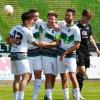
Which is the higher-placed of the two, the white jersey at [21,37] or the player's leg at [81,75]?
the white jersey at [21,37]

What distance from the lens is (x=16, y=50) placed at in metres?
12.7

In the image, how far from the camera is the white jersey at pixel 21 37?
12680 mm

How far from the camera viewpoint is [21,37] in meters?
12.7

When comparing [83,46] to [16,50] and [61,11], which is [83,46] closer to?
[16,50]

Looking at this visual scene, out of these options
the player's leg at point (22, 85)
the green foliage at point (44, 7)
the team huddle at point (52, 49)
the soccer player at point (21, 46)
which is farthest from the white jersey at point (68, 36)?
the green foliage at point (44, 7)

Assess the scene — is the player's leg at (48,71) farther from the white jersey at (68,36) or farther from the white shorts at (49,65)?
the white jersey at (68,36)

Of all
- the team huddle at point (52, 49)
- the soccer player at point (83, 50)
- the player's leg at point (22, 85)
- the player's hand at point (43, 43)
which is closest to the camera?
the player's leg at point (22, 85)

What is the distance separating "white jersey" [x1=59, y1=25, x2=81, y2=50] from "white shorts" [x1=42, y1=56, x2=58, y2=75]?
0.44 meters

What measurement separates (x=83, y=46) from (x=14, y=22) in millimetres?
18015

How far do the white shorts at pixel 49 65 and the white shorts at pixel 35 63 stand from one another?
4.3 inches

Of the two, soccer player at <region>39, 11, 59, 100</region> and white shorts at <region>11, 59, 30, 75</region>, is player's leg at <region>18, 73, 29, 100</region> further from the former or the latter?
soccer player at <region>39, 11, 59, 100</region>

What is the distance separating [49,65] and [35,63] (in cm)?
40

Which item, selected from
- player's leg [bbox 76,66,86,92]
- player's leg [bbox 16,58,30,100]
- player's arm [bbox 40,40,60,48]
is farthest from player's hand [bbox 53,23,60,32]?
player's leg [bbox 76,66,86,92]

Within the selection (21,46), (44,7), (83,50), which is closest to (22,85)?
(21,46)
